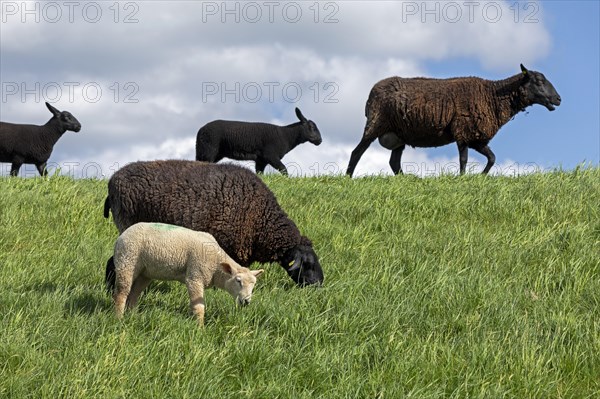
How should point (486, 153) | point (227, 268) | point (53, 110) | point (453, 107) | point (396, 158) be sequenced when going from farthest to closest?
point (53, 110) < point (396, 158) < point (486, 153) < point (453, 107) < point (227, 268)

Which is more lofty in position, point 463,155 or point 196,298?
point 463,155

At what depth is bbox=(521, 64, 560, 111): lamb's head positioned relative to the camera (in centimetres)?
1473

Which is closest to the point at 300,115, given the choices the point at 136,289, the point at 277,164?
the point at 277,164

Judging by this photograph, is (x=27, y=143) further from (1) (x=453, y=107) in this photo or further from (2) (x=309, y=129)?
(1) (x=453, y=107)

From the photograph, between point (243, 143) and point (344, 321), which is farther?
point (243, 143)

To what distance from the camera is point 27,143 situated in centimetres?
1762

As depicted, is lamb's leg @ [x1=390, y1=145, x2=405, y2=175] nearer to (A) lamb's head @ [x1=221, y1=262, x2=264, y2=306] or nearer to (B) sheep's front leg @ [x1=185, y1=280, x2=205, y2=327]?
(A) lamb's head @ [x1=221, y1=262, x2=264, y2=306]

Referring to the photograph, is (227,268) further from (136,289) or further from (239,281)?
(136,289)

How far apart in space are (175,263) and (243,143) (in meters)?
12.0

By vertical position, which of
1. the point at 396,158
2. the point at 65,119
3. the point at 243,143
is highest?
the point at 65,119

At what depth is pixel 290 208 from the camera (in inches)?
409

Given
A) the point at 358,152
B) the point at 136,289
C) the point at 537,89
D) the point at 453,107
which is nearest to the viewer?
the point at 136,289

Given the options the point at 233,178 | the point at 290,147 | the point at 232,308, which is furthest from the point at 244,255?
the point at 290,147

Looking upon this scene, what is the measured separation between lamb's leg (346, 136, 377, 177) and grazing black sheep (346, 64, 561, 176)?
0.11 m
